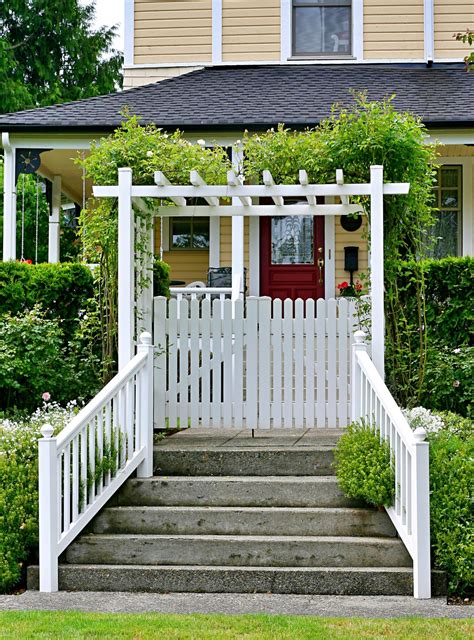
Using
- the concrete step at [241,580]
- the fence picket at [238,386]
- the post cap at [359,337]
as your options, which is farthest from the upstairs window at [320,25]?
the concrete step at [241,580]

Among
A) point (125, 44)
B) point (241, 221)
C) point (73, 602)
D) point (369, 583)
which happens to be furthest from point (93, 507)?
point (125, 44)

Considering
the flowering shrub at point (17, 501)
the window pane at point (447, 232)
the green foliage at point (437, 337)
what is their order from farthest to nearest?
the window pane at point (447, 232)
the green foliage at point (437, 337)
the flowering shrub at point (17, 501)

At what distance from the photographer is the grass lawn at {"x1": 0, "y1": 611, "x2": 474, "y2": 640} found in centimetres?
601

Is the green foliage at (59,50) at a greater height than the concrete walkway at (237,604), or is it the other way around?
the green foliage at (59,50)

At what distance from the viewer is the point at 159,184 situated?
9.09 m

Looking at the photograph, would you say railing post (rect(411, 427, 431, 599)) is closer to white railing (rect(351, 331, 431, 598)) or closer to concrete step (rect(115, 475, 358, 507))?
white railing (rect(351, 331, 431, 598))

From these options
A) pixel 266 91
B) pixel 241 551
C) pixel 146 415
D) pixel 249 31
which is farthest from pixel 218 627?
pixel 249 31

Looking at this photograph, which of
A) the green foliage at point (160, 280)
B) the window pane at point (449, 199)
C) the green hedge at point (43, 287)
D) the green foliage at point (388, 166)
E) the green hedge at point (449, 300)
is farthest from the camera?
the window pane at point (449, 199)

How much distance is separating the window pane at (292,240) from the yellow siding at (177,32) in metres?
2.99

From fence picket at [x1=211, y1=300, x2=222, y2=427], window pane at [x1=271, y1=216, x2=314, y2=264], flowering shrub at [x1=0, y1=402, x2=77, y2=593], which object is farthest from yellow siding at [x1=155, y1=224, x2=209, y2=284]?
flowering shrub at [x1=0, y1=402, x2=77, y2=593]

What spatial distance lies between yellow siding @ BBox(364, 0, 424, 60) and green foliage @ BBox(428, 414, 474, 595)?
9.61m

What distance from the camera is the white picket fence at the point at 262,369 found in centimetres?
939

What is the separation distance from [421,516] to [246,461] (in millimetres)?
1861

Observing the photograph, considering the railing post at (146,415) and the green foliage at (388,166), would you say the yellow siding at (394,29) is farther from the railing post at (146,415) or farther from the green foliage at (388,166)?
the railing post at (146,415)
